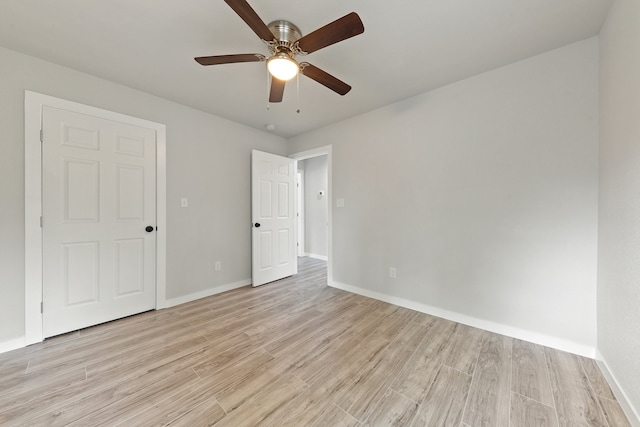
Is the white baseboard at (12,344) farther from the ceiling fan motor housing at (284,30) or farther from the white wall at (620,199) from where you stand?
the white wall at (620,199)

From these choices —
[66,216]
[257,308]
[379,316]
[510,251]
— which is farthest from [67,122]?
[510,251]

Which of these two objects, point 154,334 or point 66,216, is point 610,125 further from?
point 66,216

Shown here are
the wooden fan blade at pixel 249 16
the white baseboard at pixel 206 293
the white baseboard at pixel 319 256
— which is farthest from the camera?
the white baseboard at pixel 319 256

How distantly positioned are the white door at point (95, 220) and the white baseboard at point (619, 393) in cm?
388

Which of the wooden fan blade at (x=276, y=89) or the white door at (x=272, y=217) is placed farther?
the white door at (x=272, y=217)

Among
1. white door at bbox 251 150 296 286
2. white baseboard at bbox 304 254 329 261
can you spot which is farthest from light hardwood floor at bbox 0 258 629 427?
white baseboard at bbox 304 254 329 261

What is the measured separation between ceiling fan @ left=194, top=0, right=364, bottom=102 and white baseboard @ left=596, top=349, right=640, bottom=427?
99.6 inches

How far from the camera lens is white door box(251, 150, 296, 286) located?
3479mm

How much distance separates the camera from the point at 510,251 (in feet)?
6.89

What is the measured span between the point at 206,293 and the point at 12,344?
5.12ft

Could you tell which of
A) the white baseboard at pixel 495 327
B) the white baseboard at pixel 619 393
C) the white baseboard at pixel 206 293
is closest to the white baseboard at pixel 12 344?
the white baseboard at pixel 206 293

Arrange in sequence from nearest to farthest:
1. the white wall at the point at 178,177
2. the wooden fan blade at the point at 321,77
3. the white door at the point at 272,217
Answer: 1. the wooden fan blade at the point at 321,77
2. the white wall at the point at 178,177
3. the white door at the point at 272,217

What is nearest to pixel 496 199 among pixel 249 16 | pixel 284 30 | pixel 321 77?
pixel 321 77

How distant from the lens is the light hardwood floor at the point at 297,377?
1.30m
